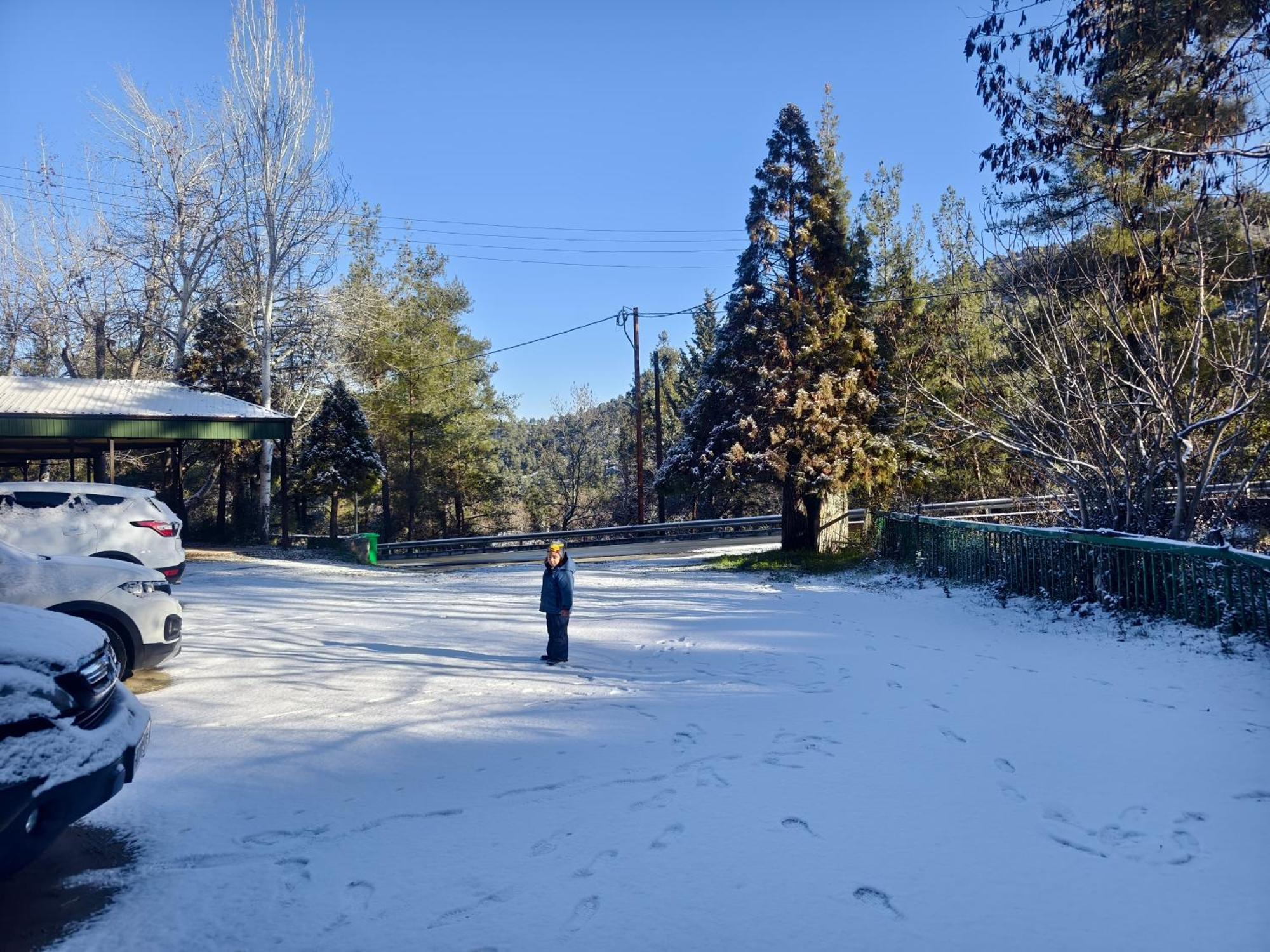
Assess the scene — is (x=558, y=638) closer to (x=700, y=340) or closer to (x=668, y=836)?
(x=668, y=836)

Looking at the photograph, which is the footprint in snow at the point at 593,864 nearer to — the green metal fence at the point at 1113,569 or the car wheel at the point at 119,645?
the car wheel at the point at 119,645

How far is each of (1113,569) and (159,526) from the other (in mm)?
12206

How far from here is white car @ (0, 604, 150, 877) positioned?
10.3ft

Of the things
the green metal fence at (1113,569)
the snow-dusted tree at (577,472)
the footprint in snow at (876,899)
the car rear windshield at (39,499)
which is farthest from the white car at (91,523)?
the snow-dusted tree at (577,472)

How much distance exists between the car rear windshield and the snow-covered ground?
3.85m

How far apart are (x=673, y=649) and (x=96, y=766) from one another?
20.2 feet

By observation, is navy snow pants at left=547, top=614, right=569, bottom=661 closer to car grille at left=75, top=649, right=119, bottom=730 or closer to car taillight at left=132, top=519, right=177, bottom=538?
car grille at left=75, top=649, right=119, bottom=730

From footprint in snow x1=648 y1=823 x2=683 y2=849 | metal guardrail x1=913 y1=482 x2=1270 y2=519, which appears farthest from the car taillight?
metal guardrail x1=913 y1=482 x2=1270 y2=519

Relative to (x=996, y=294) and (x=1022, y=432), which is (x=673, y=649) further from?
(x=996, y=294)

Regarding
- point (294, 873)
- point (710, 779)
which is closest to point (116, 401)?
point (294, 873)

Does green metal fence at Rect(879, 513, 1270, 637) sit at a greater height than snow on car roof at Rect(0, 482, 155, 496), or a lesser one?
lesser

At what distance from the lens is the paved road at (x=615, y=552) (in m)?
27.0

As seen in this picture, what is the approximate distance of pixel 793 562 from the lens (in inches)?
814

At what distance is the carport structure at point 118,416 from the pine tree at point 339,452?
657 cm
